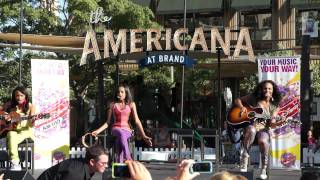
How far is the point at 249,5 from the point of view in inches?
1207

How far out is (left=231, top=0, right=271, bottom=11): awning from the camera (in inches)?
1202

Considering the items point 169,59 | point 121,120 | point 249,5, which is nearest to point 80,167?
point 121,120

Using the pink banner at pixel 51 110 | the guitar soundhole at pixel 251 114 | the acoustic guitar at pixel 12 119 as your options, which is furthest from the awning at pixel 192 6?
the guitar soundhole at pixel 251 114

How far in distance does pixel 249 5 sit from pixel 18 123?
2211cm

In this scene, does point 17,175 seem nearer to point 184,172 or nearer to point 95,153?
point 95,153

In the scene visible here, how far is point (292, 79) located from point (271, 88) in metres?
1.89

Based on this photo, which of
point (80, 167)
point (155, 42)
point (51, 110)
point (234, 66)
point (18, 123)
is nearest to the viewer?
point (80, 167)

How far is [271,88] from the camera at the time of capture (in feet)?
29.3

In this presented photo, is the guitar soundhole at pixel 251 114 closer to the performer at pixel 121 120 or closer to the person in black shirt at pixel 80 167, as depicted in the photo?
the performer at pixel 121 120

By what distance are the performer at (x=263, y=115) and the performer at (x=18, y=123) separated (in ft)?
10.5

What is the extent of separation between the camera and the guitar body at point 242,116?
895 cm

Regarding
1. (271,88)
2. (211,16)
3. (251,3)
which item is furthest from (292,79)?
(211,16)

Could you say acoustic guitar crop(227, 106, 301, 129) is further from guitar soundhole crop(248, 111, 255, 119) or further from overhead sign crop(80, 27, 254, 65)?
overhead sign crop(80, 27, 254, 65)

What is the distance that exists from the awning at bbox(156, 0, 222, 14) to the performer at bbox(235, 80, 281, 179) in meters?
22.7
